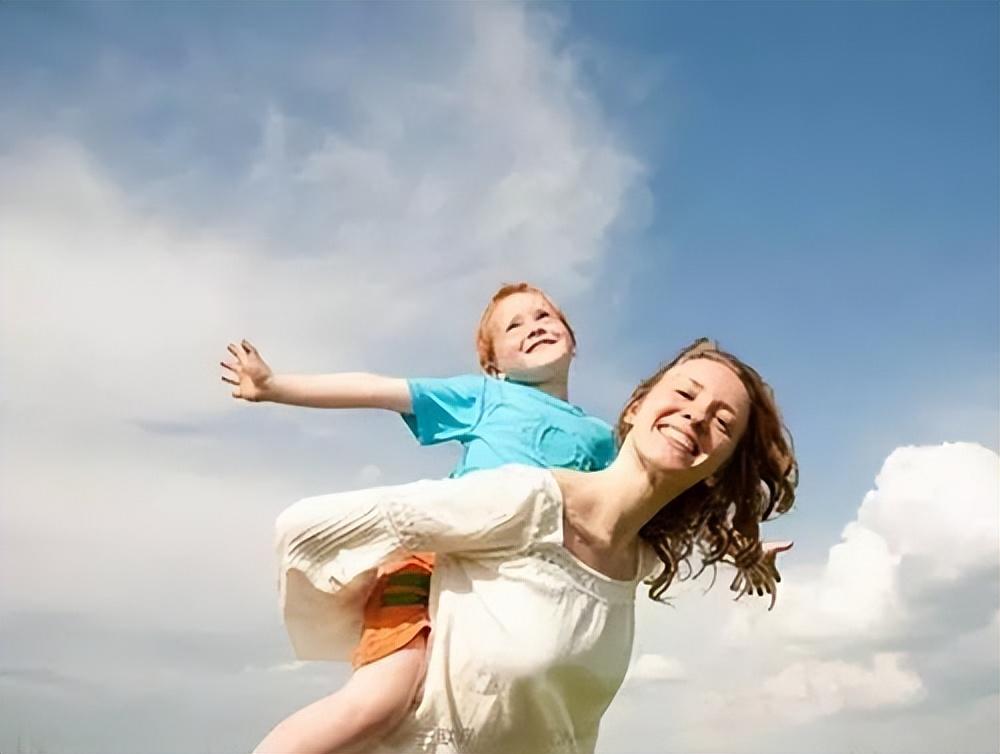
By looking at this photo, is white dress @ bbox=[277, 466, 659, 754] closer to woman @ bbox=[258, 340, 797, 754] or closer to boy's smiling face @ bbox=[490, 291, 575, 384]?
woman @ bbox=[258, 340, 797, 754]

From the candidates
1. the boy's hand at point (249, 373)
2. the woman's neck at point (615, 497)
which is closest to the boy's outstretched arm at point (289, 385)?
the boy's hand at point (249, 373)

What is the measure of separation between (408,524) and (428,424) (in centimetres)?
61

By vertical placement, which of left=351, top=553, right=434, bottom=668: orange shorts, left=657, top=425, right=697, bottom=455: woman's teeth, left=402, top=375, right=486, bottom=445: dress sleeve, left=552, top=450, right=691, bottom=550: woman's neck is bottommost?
left=351, top=553, right=434, bottom=668: orange shorts

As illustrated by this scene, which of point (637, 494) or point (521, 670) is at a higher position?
point (637, 494)

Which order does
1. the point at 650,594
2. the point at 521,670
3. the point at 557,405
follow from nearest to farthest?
the point at 521,670
the point at 650,594
the point at 557,405

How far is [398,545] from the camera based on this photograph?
2436 mm

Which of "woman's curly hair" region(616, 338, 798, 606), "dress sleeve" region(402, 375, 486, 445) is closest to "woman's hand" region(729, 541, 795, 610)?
"woman's curly hair" region(616, 338, 798, 606)

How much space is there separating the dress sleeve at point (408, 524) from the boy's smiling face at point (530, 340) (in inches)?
23.1

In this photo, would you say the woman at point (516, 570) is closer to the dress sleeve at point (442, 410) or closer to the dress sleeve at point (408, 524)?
the dress sleeve at point (408, 524)

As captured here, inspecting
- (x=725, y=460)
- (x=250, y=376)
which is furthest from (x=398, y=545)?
(x=725, y=460)

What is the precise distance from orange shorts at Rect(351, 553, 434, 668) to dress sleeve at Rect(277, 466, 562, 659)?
0.23 feet

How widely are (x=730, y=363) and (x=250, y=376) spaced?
1.04 meters

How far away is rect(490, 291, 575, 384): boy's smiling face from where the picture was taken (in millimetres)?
3059

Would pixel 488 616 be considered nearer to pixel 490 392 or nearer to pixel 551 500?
pixel 551 500
